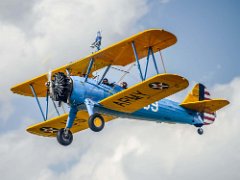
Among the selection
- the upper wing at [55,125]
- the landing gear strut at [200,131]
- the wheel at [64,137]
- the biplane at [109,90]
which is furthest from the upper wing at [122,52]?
the landing gear strut at [200,131]

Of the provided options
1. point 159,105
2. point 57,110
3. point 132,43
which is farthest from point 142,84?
point 57,110

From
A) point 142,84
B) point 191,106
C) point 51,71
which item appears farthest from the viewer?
point 191,106

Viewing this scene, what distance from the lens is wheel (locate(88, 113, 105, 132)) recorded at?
748 inches

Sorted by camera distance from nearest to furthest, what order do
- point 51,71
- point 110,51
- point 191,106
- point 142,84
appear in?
point 142,84 → point 110,51 → point 51,71 → point 191,106

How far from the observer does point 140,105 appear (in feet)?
65.2

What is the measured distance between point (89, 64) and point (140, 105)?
93.0 inches

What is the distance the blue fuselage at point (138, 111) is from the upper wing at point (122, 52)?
0.77m

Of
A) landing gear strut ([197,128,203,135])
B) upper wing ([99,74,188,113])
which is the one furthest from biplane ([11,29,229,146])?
landing gear strut ([197,128,203,135])

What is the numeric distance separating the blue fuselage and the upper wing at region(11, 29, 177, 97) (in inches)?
30.5

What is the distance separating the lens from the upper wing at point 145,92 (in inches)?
712

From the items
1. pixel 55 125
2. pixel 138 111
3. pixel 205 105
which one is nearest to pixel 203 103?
pixel 205 105

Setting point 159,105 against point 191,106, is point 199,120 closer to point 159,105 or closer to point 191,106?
point 191,106

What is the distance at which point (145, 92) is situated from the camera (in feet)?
61.9

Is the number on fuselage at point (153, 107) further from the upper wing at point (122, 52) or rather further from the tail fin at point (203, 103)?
the tail fin at point (203, 103)
